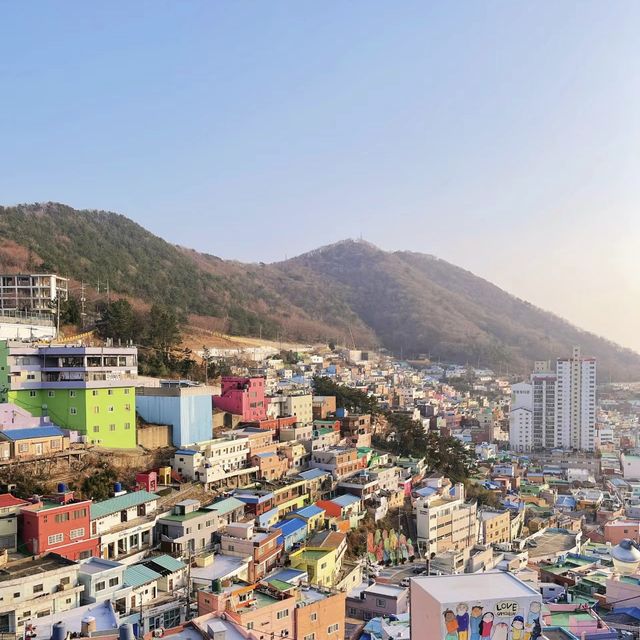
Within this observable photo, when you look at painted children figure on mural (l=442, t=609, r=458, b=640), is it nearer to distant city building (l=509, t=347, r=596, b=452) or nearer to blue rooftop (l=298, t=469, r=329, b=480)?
blue rooftop (l=298, t=469, r=329, b=480)

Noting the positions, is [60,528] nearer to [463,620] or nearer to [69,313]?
[463,620]

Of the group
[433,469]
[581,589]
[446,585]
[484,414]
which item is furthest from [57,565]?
[484,414]

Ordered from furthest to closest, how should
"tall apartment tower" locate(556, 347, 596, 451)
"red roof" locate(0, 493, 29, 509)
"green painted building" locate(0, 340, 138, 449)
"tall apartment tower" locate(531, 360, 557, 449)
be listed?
"tall apartment tower" locate(531, 360, 557, 449), "tall apartment tower" locate(556, 347, 596, 451), "green painted building" locate(0, 340, 138, 449), "red roof" locate(0, 493, 29, 509)

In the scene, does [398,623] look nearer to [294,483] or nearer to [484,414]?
[294,483]

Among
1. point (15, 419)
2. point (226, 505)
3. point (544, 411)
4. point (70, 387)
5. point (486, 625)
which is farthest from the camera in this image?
point (544, 411)

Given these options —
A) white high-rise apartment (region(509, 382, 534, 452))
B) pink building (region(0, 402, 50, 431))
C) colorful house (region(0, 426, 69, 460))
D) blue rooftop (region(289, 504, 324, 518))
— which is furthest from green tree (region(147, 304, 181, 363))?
white high-rise apartment (region(509, 382, 534, 452))

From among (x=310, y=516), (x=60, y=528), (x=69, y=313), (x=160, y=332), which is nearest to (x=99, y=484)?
(x=60, y=528)

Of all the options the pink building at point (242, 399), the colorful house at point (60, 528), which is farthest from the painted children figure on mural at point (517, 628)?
the pink building at point (242, 399)
